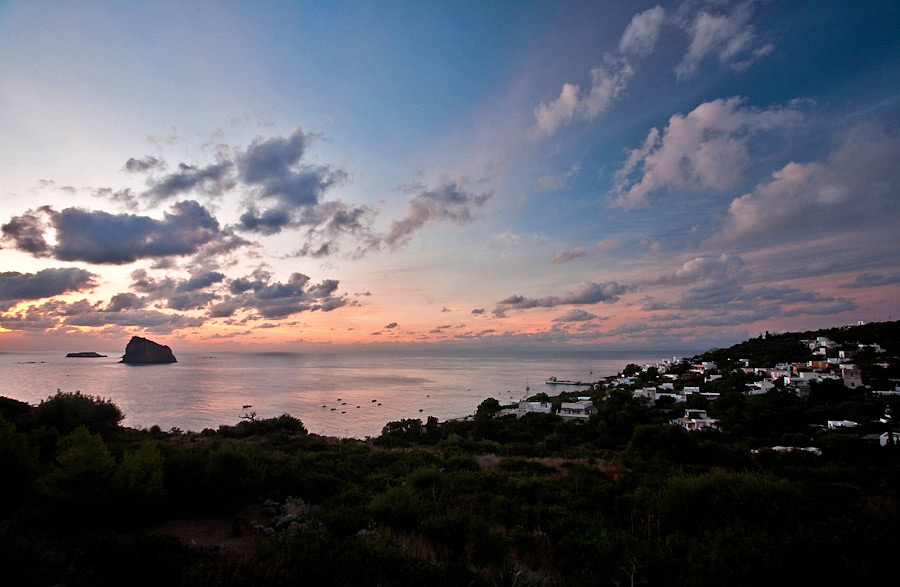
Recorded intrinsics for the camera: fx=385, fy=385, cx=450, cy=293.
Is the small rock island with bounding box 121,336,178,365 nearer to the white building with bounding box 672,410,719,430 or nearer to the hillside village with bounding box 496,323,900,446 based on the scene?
the hillside village with bounding box 496,323,900,446

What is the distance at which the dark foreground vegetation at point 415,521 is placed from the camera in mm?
4004

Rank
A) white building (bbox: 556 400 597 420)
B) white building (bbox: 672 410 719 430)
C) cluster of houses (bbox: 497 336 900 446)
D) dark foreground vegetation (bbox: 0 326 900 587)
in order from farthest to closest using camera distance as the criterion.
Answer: white building (bbox: 556 400 597 420) → cluster of houses (bbox: 497 336 900 446) → white building (bbox: 672 410 719 430) → dark foreground vegetation (bbox: 0 326 900 587)

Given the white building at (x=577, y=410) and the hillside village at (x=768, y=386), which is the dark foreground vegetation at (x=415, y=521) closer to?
the hillside village at (x=768, y=386)

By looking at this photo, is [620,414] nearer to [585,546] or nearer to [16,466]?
[585,546]

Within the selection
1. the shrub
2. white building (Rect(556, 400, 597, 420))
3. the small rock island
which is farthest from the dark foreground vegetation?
the small rock island

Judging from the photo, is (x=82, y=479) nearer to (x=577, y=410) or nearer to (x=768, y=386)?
(x=577, y=410)

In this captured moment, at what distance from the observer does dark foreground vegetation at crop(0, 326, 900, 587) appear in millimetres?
4004

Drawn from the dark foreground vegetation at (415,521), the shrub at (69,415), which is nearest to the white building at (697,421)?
the dark foreground vegetation at (415,521)

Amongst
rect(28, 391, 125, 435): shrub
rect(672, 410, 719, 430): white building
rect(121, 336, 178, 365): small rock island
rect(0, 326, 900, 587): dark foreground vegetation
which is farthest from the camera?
rect(121, 336, 178, 365): small rock island

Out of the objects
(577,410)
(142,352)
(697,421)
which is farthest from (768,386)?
(142,352)

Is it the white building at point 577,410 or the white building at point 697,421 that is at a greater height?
the white building at point 697,421

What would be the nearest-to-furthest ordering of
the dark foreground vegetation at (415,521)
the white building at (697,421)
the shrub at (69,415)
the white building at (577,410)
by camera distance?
the dark foreground vegetation at (415,521), the shrub at (69,415), the white building at (697,421), the white building at (577,410)

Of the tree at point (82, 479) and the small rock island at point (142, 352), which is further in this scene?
the small rock island at point (142, 352)

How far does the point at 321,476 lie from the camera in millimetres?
9672
